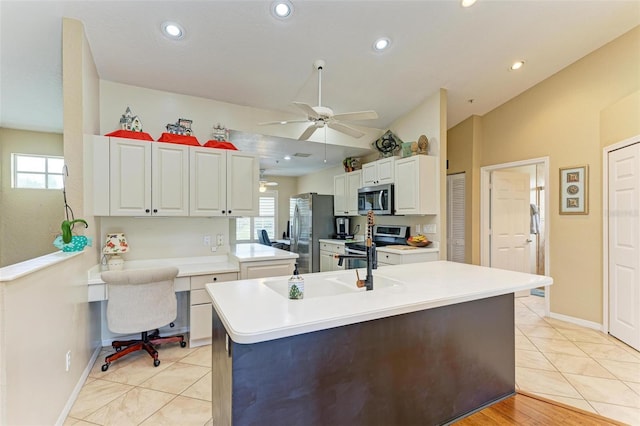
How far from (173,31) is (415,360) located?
3.14 meters

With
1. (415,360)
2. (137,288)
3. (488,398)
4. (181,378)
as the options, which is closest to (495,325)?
(488,398)

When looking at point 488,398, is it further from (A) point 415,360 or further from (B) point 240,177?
(B) point 240,177

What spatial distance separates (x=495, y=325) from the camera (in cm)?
204

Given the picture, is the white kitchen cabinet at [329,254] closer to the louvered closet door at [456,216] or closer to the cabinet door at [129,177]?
the louvered closet door at [456,216]

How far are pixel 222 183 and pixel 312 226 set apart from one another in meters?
2.59

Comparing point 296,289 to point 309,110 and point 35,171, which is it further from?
point 35,171

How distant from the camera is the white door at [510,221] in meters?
4.76

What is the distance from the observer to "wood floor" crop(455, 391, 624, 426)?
6.15ft

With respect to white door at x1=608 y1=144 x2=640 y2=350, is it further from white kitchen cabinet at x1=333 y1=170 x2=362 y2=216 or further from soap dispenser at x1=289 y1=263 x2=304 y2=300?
soap dispenser at x1=289 y1=263 x2=304 y2=300

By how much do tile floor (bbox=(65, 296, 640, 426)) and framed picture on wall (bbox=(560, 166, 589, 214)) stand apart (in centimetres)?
149

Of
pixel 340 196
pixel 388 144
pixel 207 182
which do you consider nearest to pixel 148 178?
pixel 207 182

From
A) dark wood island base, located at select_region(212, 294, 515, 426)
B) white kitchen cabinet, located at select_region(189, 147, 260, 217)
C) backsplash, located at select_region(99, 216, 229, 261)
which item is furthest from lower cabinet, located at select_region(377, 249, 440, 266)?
backsplash, located at select_region(99, 216, 229, 261)

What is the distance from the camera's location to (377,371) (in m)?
1.54

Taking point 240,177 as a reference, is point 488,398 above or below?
below
